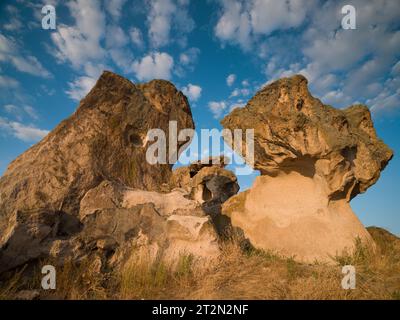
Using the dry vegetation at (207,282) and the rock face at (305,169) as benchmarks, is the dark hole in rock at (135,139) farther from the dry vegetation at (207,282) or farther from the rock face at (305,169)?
the dry vegetation at (207,282)

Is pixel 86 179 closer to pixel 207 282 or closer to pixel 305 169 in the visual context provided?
pixel 207 282

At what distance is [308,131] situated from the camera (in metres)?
6.88

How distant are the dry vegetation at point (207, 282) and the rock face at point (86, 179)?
0.55 meters

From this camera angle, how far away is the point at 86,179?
538cm

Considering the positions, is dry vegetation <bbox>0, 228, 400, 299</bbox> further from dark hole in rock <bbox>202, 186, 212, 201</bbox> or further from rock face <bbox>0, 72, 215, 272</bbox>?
dark hole in rock <bbox>202, 186, 212, 201</bbox>

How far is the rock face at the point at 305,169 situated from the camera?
22.3ft

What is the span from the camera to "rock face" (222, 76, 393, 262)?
6.79 meters

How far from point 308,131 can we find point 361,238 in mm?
3104

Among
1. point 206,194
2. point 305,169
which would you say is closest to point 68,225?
point 305,169

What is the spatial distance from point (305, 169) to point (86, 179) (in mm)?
5823

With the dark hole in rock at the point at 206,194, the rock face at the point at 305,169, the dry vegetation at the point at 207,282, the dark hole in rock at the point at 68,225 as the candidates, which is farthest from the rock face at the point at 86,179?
the dark hole in rock at the point at 206,194

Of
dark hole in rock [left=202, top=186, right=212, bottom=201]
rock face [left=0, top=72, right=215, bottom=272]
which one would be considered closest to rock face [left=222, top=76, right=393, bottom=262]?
rock face [left=0, top=72, right=215, bottom=272]
